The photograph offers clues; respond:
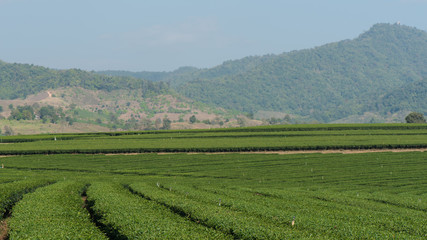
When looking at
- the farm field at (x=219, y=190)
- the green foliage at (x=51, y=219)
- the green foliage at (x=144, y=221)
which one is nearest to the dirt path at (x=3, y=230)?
the farm field at (x=219, y=190)

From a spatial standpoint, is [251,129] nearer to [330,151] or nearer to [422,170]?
[330,151]

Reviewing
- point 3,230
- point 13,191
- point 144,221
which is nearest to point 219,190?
point 13,191

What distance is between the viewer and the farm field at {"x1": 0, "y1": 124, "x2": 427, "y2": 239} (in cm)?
2636

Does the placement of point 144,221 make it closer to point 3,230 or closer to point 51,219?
point 51,219

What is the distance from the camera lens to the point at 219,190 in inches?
1818

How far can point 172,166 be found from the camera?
73.7m

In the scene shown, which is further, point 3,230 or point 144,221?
point 3,230

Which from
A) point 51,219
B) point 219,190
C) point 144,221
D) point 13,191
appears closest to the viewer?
point 144,221

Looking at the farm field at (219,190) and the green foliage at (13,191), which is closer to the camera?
the farm field at (219,190)

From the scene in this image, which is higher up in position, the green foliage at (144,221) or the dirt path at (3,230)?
the green foliage at (144,221)

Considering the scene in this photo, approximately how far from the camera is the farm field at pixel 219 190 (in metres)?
26.4

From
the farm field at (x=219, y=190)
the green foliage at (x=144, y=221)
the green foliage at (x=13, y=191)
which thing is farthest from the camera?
the green foliage at (x=13, y=191)

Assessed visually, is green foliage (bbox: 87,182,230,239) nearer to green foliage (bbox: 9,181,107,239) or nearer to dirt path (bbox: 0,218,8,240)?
green foliage (bbox: 9,181,107,239)

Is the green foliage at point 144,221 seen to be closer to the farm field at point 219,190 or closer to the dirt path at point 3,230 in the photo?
the farm field at point 219,190
